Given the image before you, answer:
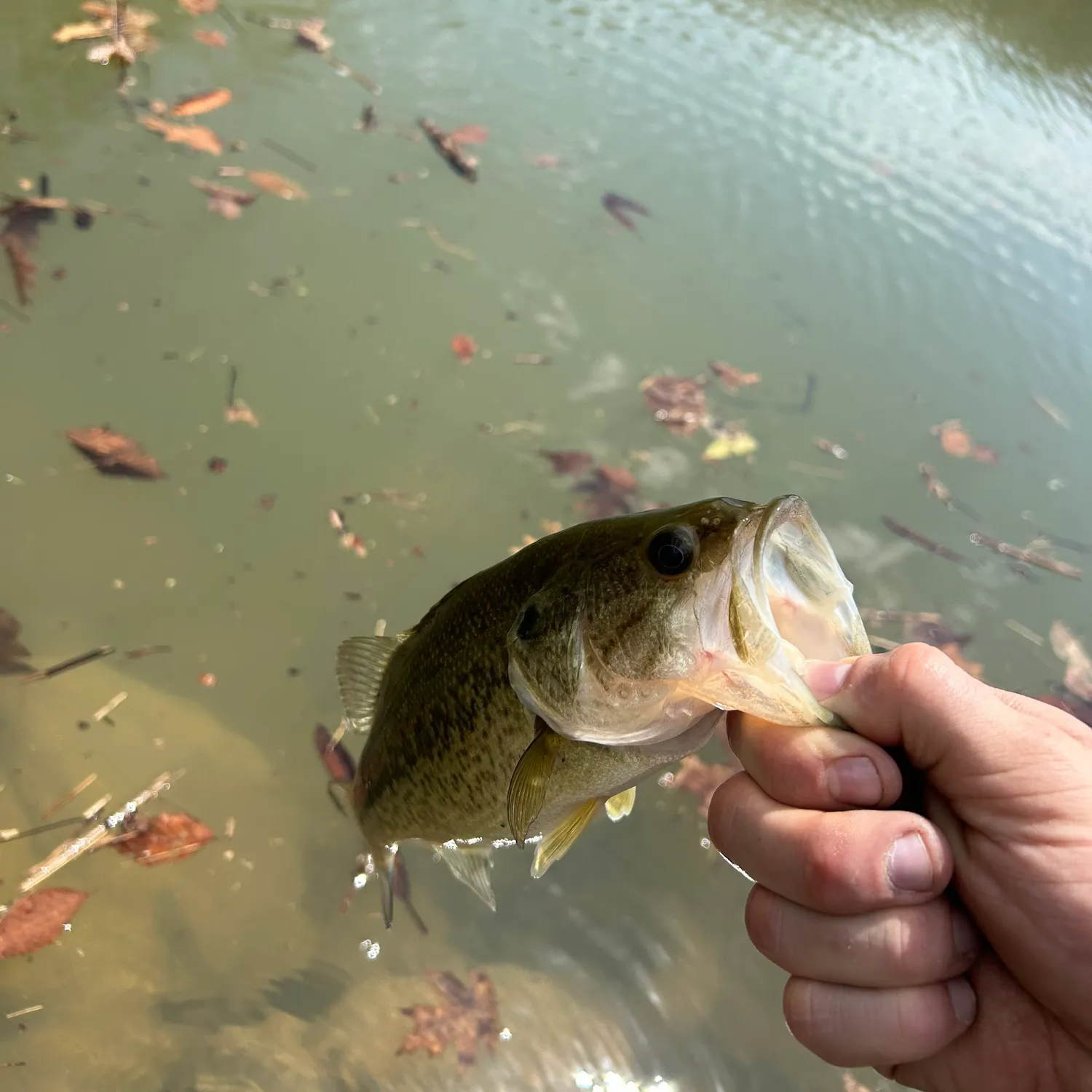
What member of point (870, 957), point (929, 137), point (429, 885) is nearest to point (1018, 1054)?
point (870, 957)

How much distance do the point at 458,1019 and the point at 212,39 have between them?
5.77 meters

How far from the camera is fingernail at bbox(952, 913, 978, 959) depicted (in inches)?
53.6

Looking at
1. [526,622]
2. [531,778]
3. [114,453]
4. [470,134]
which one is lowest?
[114,453]

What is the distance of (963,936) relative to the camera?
1370 millimetres

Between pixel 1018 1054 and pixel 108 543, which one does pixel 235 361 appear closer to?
pixel 108 543

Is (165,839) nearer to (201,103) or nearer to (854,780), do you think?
(854,780)

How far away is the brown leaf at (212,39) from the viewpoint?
5.19 meters

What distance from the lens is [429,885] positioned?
2754 millimetres

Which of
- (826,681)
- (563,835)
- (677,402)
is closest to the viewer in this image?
(826,681)

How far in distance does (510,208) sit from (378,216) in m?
0.77

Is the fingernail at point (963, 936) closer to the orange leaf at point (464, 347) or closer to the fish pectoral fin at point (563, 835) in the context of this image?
the fish pectoral fin at point (563, 835)

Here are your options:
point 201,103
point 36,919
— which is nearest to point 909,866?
point 36,919

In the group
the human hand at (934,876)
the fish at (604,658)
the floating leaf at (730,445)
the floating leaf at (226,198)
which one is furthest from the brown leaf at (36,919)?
the floating leaf at (226,198)

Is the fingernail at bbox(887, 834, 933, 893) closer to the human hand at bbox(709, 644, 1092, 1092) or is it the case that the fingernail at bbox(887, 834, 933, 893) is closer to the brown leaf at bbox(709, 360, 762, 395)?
the human hand at bbox(709, 644, 1092, 1092)
